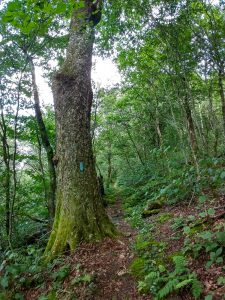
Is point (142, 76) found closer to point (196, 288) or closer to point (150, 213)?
point (150, 213)

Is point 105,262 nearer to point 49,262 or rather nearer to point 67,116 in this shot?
point 49,262

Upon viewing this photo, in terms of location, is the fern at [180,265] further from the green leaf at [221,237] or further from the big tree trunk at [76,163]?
the big tree trunk at [76,163]

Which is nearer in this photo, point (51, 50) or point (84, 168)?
point (84, 168)

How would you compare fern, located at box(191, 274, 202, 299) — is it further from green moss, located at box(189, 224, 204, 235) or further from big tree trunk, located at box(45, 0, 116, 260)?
big tree trunk, located at box(45, 0, 116, 260)

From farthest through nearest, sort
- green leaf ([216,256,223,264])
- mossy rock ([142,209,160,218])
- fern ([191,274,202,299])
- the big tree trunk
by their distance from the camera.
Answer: mossy rock ([142,209,160,218])
the big tree trunk
green leaf ([216,256,223,264])
fern ([191,274,202,299])

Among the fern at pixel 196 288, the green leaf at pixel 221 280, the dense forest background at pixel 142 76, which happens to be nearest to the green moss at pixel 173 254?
the dense forest background at pixel 142 76

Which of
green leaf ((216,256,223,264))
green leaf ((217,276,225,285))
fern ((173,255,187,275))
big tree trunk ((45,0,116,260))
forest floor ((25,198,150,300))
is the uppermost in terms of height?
big tree trunk ((45,0,116,260))

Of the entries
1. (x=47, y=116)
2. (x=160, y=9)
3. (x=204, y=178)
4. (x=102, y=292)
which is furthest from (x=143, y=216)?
(x=47, y=116)

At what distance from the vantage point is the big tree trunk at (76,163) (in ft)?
16.0

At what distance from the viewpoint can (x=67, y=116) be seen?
543 centimetres

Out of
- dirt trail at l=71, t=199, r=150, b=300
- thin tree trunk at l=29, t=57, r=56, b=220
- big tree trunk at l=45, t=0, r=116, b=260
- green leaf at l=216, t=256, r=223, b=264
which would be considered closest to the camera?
green leaf at l=216, t=256, r=223, b=264

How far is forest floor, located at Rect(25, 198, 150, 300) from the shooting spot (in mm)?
3531

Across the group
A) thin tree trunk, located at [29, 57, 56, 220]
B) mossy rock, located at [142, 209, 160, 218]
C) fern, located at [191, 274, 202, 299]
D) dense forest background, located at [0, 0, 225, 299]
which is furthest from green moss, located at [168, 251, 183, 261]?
thin tree trunk, located at [29, 57, 56, 220]

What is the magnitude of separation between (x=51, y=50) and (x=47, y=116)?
13.1 feet
